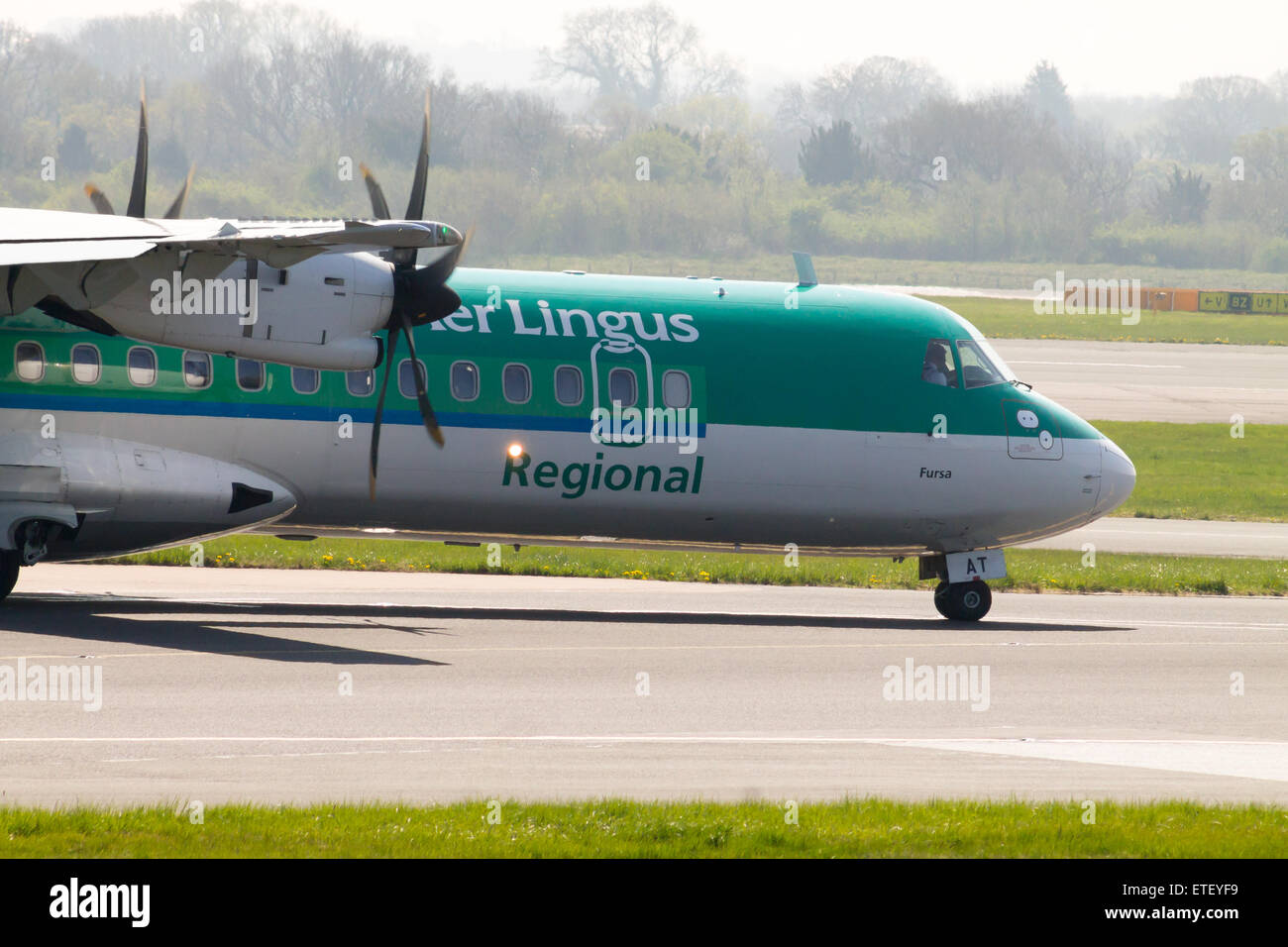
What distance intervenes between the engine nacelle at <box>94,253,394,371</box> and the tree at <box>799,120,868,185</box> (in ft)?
417

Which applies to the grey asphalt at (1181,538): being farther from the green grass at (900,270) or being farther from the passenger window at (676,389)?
the green grass at (900,270)

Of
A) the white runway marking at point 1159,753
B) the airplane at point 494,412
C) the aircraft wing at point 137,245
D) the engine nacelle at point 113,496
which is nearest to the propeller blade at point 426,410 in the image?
the airplane at point 494,412

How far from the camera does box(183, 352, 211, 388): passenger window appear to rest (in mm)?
20250

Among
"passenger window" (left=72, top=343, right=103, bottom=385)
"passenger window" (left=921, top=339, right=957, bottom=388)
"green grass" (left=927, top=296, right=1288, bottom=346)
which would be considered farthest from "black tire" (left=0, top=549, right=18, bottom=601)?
"green grass" (left=927, top=296, right=1288, bottom=346)

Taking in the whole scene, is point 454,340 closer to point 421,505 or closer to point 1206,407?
point 421,505

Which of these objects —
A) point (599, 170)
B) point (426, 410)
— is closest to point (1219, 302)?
point (599, 170)

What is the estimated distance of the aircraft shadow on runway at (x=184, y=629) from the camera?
1794cm

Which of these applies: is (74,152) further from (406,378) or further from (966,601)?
(966,601)

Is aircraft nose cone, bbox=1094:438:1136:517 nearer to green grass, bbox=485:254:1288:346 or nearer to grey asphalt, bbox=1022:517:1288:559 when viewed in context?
grey asphalt, bbox=1022:517:1288:559

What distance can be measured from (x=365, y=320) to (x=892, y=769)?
28.0ft

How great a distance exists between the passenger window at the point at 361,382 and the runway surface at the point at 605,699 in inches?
119

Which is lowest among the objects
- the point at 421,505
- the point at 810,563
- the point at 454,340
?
the point at 810,563

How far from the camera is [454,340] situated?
2120 centimetres
